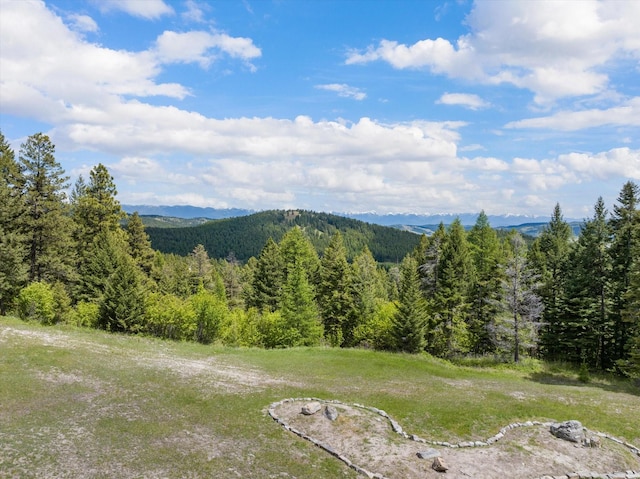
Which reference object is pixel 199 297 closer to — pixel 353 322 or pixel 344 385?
pixel 353 322

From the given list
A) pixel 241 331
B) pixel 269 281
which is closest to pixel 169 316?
pixel 241 331

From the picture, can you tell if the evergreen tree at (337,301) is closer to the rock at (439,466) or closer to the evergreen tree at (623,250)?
the evergreen tree at (623,250)

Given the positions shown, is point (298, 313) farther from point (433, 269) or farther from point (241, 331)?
point (433, 269)

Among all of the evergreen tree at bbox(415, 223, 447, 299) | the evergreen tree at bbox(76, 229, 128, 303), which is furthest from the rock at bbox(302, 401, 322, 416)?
the evergreen tree at bbox(76, 229, 128, 303)

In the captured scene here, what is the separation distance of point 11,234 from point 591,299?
62133mm

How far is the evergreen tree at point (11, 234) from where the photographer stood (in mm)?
40938

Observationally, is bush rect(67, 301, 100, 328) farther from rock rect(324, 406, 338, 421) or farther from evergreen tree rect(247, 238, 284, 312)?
rock rect(324, 406, 338, 421)

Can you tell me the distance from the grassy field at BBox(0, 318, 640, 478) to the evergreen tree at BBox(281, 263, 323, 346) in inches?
361

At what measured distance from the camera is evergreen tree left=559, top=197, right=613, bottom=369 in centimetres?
4291

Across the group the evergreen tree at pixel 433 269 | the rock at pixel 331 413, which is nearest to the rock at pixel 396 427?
the rock at pixel 331 413

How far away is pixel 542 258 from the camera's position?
55.6 m

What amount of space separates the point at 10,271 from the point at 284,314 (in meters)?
29.3

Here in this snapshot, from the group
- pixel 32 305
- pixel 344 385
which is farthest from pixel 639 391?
pixel 32 305

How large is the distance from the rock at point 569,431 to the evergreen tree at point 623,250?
27543 millimetres
